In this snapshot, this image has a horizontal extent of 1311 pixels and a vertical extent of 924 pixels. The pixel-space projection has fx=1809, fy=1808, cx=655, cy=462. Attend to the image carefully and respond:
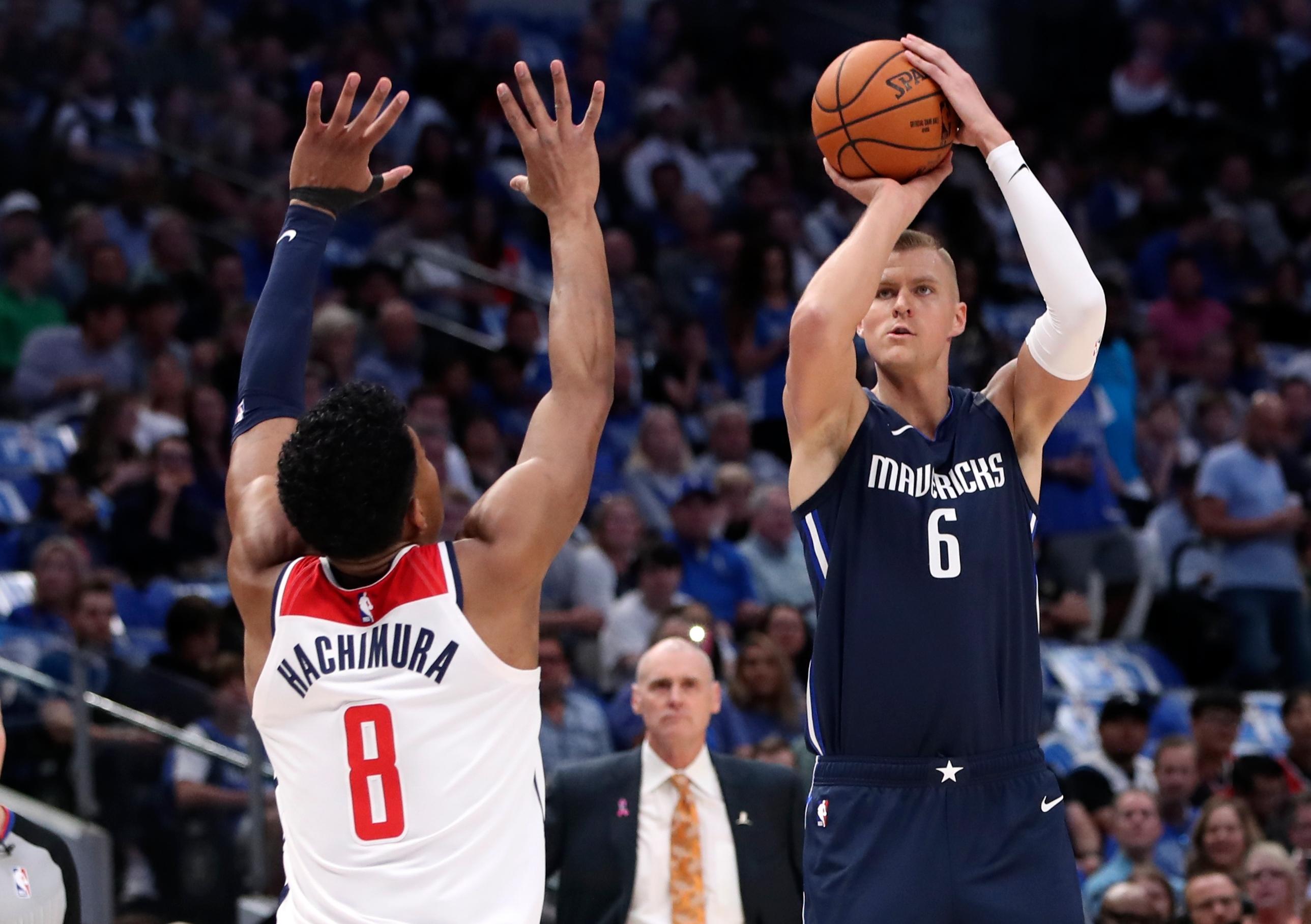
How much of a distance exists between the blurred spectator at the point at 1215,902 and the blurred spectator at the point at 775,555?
333cm

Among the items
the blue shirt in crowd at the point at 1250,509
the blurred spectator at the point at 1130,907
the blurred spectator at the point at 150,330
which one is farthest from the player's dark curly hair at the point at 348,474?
the blue shirt in crowd at the point at 1250,509

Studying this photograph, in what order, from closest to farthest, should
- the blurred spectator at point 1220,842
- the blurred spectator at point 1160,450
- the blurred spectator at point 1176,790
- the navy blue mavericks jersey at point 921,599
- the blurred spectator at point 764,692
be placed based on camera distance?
the navy blue mavericks jersey at point 921,599, the blurred spectator at point 1220,842, the blurred spectator at point 764,692, the blurred spectator at point 1176,790, the blurred spectator at point 1160,450

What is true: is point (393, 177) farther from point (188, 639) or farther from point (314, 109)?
point (188, 639)

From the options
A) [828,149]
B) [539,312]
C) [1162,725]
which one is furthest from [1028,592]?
[539,312]

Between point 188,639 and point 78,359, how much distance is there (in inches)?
113

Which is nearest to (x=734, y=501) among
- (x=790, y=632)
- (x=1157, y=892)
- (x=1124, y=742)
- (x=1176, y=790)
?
(x=790, y=632)

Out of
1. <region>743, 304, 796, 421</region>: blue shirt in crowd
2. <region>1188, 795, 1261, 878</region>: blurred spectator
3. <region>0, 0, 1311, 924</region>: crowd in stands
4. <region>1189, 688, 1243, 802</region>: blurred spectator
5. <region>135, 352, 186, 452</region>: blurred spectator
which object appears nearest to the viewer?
<region>1188, 795, 1261, 878</region>: blurred spectator

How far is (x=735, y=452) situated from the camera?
37.2 ft

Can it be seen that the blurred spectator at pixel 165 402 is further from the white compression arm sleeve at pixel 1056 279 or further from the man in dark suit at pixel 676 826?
the white compression arm sleeve at pixel 1056 279

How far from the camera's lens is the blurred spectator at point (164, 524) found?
353 inches

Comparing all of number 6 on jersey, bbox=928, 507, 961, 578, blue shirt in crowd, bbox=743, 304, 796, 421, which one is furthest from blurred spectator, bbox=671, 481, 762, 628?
number 6 on jersey, bbox=928, 507, 961, 578

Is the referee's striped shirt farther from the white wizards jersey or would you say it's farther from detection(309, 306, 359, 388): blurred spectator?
detection(309, 306, 359, 388): blurred spectator

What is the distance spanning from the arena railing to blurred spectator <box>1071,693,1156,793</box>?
430 cm

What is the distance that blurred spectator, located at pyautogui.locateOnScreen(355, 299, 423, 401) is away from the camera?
36.2ft
